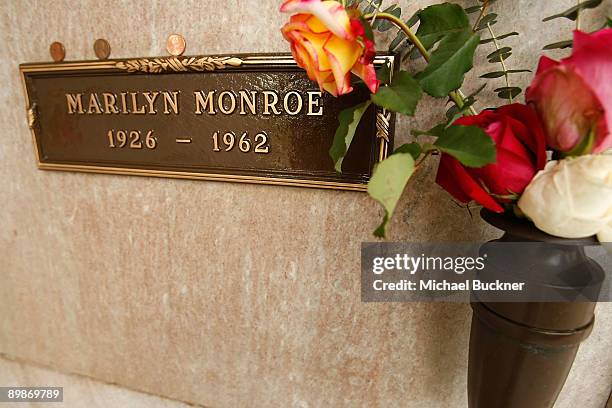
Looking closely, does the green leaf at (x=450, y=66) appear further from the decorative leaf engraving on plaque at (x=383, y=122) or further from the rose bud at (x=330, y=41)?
the decorative leaf engraving on plaque at (x=383, y=122)

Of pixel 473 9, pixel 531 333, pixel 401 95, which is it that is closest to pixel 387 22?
pixel 473 9

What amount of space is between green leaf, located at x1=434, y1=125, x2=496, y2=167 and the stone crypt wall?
0.26 m

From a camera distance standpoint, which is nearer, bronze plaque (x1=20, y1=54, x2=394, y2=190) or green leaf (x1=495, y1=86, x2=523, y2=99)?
green leaf (x1=495, y1=86, x2=523, y2=99)

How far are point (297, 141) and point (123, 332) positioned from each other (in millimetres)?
753

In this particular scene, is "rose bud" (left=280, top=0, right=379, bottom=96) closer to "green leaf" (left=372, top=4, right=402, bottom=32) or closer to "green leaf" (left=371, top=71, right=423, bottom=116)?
"green leaf" (left=371, top=71, right=423, bottom=116)

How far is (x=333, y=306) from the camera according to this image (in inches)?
29.9

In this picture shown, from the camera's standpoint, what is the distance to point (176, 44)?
2.32ft

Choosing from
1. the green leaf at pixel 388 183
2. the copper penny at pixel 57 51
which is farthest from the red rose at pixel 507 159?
the copper penny at pixel 57 51

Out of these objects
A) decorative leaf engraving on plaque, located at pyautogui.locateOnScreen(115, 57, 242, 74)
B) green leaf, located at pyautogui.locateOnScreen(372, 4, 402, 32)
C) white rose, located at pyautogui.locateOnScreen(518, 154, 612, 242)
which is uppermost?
green leaf, located at pyautogui.locateOnScreen(372, 4, 402, 32)

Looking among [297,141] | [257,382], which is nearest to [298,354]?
[257,382]

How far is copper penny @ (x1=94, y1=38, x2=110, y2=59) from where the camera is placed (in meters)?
0.76

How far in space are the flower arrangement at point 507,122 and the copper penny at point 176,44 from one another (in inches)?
16.5

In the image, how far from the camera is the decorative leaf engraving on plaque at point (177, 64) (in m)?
0.67

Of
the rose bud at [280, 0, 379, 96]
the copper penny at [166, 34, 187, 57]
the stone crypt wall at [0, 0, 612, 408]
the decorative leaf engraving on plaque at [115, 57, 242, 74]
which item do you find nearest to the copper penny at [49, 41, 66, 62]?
the stone crypt wall at [0, 0, 612, 408]
